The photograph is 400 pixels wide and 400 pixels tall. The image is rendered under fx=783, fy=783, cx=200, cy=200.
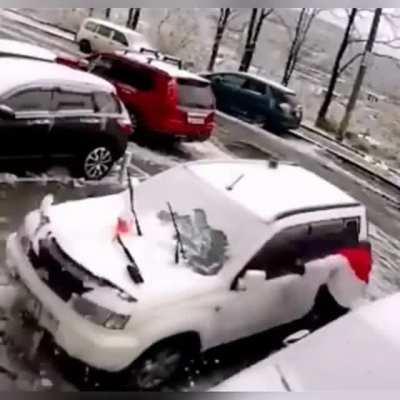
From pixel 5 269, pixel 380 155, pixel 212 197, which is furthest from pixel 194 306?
pixel 380 155

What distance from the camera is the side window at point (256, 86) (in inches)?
92.9

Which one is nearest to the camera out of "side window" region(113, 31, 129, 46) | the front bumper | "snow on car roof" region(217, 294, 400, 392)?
the front bumper

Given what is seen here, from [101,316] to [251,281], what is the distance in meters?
0.43

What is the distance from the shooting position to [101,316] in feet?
6.72

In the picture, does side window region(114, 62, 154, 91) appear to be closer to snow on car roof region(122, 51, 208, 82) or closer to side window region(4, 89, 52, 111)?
snow on car roof region(122, 51, 208, 82)

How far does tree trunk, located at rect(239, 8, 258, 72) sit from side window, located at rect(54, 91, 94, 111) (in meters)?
0.47

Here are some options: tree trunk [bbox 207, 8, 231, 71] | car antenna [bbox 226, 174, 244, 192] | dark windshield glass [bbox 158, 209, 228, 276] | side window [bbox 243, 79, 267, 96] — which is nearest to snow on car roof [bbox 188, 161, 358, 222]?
car antenna [bbox 226, 174, 244, 192]

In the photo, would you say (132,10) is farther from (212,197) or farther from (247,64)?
(212,197)

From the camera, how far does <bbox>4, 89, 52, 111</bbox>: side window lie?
218cm

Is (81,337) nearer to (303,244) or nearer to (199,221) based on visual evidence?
(199,221)

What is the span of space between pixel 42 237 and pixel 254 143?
2.25 feet

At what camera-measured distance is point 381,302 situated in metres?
2.25

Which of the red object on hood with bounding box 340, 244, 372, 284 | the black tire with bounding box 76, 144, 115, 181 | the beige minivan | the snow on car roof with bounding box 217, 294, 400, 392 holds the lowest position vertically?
the snow on car roof with bounding box 217, 294, 400, 392

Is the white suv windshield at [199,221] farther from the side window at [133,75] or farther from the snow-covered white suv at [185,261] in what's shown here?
the side window at [133,75]
